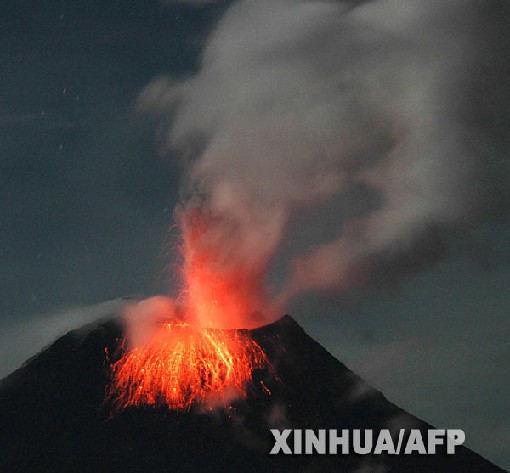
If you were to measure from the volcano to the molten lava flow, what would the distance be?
2.13 metres

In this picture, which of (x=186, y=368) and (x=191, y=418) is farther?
(x=186, y=368)

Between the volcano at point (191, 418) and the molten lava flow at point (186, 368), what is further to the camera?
the molten lava flow at point (186, 368)

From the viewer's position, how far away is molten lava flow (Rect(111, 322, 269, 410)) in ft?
430

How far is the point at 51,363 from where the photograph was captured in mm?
Result: 141750

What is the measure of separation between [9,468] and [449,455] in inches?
2409

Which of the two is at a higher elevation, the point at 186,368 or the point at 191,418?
the point at 186,368

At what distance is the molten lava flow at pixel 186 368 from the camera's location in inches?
5157

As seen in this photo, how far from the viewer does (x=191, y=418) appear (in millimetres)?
126438

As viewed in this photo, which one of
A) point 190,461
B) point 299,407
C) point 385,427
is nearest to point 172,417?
point 190,461

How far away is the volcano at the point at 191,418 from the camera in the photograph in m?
121

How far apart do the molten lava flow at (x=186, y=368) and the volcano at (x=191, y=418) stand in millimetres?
A: 2128

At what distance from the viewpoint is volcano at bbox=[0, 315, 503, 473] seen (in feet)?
396

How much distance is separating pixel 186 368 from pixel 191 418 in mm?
8940

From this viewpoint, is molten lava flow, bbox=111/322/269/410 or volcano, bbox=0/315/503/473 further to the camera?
molten lava flow, bbox=111/322/269/410
